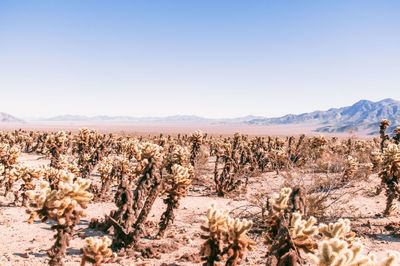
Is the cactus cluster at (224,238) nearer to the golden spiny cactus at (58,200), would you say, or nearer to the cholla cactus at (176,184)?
the golden spiny cactus at (58,200)

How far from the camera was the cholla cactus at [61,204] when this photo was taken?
11.5 ft

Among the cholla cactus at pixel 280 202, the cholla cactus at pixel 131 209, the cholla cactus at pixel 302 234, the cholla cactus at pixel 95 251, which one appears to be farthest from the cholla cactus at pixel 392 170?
the cholla cactus at pixel 95 251

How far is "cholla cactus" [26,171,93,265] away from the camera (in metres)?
3.52

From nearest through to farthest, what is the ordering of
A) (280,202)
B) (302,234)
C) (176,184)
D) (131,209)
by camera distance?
(302,234)
(280,202)
(131,209)
(176,184)

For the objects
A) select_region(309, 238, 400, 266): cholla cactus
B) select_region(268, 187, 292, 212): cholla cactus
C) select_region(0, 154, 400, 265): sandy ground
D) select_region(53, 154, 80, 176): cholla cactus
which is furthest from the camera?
select_region(53, 154, 80, 176): cholla cactus

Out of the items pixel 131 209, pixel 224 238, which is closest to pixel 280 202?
pixel 224 238

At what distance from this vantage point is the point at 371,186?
13.9 meters

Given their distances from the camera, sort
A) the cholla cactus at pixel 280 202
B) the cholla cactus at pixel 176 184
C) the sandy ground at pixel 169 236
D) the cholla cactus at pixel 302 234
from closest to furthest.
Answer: the cholla cactus at pixel 302 234 → the cholla cactus at pixel 280 202 → the sandy ground at pixel 169 236 → the cholla cactus at pixel 176 184

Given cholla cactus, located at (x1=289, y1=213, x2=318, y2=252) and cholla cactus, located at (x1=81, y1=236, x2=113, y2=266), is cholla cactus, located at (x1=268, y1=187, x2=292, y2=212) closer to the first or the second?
cholla cactus, located at (x1=289, y1=213, x2=318, y2=252)

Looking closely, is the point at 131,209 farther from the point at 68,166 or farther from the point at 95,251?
the point at 68,166

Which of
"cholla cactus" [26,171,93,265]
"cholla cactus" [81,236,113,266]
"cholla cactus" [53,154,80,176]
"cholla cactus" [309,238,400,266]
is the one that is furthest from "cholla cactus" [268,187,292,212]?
"cholla cactus" [53,154,80,176]

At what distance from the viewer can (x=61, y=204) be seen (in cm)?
354

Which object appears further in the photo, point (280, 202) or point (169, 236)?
point (169, 236)

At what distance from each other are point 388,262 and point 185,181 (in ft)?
16.9
